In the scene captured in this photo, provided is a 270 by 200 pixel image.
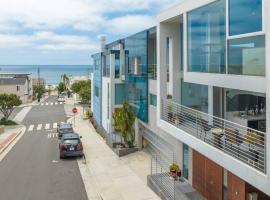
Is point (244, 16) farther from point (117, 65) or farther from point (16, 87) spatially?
point (16, 87)

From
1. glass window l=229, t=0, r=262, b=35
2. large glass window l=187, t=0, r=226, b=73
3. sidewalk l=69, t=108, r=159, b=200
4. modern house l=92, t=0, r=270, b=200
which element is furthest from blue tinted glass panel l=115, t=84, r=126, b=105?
glass window l=229, t=0, r=262, b=35

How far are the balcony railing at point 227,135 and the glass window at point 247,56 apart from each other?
4.86 feet

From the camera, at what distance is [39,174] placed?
22.2 metres

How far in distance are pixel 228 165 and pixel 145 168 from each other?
11285mm

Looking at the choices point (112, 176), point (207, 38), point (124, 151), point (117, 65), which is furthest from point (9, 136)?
point (207, 38)

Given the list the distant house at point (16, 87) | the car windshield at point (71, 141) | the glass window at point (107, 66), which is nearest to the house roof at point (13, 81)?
the distant house at point (16, 87)

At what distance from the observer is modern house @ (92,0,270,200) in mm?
9930

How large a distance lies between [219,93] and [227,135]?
11.6ft

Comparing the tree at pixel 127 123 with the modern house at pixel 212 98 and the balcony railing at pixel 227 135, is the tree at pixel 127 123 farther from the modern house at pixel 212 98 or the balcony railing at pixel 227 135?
the balcony railing at pixel 227 135

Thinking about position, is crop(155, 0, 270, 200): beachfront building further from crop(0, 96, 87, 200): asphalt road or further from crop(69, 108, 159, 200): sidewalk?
crop(0, 96, 87, 200): asphalt road

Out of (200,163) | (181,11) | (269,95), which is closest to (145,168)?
(200,163)

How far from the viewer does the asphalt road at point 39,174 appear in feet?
60.8

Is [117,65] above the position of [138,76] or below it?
above

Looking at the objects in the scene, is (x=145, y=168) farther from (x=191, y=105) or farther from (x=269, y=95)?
(x=269, y=95)
